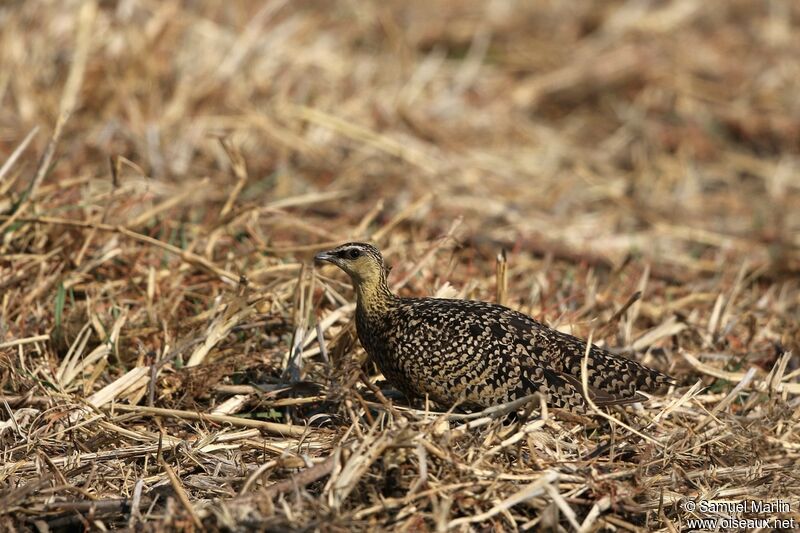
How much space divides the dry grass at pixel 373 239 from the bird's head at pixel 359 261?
37 cm

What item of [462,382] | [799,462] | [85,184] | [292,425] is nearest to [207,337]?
[292,425]

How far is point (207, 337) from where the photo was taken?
18.3 ft

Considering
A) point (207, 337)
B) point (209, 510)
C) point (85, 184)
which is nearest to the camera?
point (209, 510)

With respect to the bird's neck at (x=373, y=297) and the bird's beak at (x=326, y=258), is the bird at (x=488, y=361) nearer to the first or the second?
the bird's neck at (x=373, y=297)

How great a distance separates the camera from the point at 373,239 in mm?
6734

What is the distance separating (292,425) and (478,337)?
3.39ft

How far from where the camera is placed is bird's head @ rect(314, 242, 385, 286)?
5.43m

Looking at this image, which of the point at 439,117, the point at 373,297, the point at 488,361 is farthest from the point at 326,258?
the point at 439,117

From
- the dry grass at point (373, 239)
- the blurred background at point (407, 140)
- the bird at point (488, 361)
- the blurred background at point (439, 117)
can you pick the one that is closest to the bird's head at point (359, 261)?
the bird at point (488, 361)

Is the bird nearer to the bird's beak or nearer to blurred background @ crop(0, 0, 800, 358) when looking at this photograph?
the bird's beak

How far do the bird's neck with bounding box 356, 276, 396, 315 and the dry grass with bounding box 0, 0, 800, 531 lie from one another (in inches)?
12.8

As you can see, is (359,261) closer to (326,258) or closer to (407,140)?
(326,258)

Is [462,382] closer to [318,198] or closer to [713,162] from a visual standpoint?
[318,198]

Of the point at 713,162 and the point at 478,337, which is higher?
the point at 478,337
